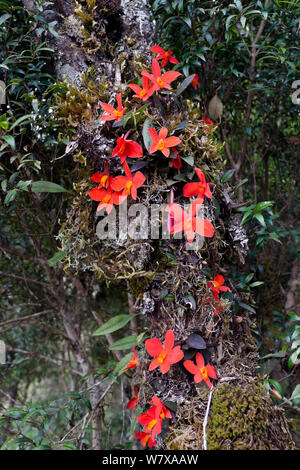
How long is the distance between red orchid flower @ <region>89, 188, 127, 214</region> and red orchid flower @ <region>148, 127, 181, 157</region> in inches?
6.4

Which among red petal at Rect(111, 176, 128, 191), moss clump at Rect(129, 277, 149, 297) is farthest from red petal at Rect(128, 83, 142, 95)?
moss clump at Rect(129, 277, 149, 297)

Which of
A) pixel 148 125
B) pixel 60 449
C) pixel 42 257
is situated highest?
pixel 148 125

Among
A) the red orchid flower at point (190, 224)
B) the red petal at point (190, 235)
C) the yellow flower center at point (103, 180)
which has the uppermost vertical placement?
the yellow flower center at point (103, 180)

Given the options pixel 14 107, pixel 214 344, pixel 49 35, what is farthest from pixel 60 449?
pixel 49 35

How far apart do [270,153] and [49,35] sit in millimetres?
968

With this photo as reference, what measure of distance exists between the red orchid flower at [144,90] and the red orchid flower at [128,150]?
0.12 meters

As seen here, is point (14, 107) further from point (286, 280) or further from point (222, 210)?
point (286, 280)

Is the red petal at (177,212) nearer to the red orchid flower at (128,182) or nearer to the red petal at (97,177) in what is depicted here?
the red orchid flower at (128,182)

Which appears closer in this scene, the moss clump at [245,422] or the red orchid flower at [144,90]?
the moss clump at [245,422]

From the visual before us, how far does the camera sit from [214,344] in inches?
36.1

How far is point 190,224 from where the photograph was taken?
89 cm

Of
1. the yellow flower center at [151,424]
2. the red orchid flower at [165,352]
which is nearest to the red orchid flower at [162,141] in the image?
the red orchid flower at [165,352]

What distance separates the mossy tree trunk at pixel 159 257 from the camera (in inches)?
32.6

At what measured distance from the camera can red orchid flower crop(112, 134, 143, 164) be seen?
91 centimetres
